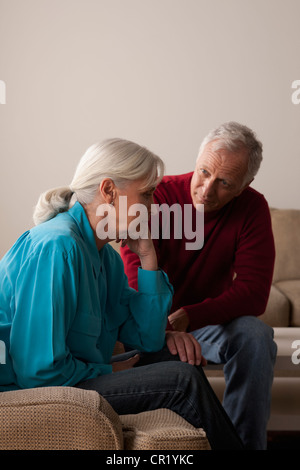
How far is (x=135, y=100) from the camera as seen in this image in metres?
3.46

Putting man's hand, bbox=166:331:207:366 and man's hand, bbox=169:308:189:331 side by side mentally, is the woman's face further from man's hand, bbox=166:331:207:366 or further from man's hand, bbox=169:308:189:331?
man's hand, bbox=169:308:189:331

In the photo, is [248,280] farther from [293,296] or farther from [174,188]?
[293,296]

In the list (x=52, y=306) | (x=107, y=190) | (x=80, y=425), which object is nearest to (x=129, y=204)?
(x=107, y=190)

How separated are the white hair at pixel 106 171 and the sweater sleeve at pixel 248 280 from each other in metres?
0.58

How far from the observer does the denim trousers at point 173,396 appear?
1.18 m

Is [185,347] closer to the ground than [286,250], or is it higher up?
higher up

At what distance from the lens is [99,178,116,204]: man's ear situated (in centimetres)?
135

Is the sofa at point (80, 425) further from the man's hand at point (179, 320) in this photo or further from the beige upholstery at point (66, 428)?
the man's hand at point (179, 320)

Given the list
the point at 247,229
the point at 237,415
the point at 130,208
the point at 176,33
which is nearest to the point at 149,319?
the point at 130,208

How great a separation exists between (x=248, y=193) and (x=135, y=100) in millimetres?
1647

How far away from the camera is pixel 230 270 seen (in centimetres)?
204

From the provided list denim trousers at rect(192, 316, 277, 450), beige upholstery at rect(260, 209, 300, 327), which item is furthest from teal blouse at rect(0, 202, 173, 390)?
beige upholstery at rect(260, 209, 300, 327)

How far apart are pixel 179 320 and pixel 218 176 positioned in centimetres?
50

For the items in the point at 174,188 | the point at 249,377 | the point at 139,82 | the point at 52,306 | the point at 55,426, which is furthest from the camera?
the point at 139,82
